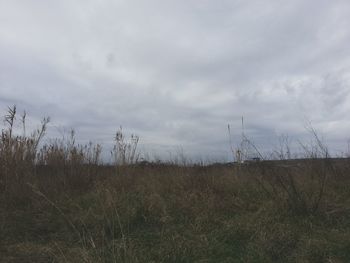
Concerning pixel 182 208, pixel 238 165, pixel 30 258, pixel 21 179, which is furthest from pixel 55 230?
pixel 238 165

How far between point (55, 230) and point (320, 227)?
12.6 feet

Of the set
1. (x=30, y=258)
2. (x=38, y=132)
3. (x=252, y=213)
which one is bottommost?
(x=30, y=258)

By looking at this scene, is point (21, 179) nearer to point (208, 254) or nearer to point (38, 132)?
point (38, 132)

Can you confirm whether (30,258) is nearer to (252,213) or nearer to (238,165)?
(252,213)

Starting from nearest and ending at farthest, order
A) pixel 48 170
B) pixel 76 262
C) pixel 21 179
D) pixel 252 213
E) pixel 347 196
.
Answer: pixel 76 262 → pixel 252 213 → pixel 347 196 → pixel 21 179 → pixel 48 170

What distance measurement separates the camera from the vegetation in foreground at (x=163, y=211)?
5.60m

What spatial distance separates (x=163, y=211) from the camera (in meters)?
7.24

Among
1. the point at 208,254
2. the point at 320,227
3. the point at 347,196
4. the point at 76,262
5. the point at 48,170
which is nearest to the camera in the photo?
the point at 76,262

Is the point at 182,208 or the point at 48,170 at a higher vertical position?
the point at 48,170

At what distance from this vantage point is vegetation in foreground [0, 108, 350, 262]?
18.4 feet

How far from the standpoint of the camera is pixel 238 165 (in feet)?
34.4

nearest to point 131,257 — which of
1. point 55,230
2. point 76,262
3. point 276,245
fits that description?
point 76,262

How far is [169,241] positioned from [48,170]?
16.3 ft

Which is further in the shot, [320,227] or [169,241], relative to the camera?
[320,227]
